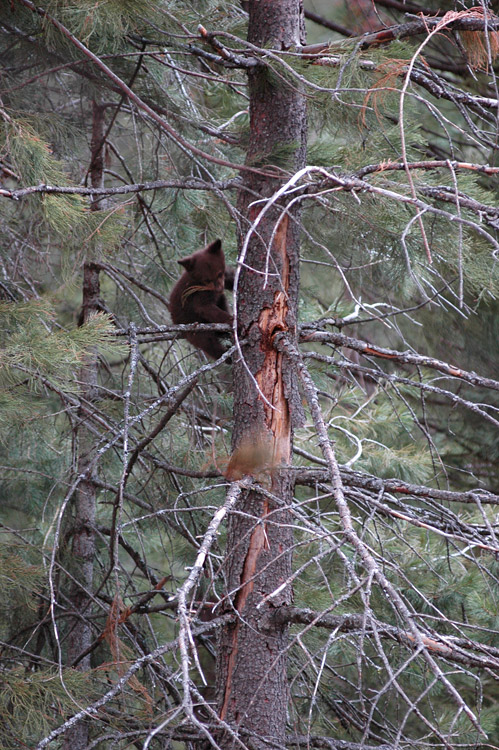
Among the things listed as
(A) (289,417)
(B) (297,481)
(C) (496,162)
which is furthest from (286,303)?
(C) (496,162)

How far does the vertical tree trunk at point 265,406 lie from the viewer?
274cm

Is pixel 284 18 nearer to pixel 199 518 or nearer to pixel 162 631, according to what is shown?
pixel 199 518

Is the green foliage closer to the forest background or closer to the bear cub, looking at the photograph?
the forest background

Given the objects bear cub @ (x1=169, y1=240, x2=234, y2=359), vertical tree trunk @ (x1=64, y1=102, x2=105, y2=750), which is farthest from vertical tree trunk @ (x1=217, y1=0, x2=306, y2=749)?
vertical tree trunk @ (x1=64, y1=102, x2=105, y2=750)

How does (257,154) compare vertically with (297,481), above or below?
above

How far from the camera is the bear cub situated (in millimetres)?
3947

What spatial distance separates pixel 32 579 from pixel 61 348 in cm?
151

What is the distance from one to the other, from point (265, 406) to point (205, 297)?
135 centimetres

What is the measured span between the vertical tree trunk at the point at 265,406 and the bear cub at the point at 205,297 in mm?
824

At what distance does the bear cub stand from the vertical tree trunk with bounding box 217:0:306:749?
32.4 inches

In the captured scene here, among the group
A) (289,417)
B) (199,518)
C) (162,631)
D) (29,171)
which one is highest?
(29,171)

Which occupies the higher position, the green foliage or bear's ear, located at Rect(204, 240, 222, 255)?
bear's ear, located at Rect(204, 240, 222, 255)

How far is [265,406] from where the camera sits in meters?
2.91

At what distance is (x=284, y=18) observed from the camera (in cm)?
308
